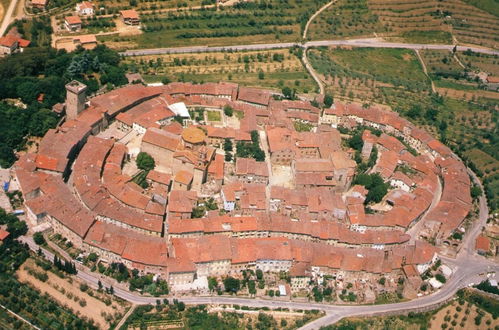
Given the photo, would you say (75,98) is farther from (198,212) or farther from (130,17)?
(130,17)

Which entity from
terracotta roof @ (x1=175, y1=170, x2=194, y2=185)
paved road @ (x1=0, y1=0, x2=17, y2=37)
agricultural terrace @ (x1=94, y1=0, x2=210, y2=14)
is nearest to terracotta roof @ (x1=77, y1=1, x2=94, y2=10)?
agricultural terrace @ (x1=94, y1=0, x2=210, y2=14)

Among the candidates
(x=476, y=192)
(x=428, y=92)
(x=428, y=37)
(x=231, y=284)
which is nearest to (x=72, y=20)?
(x=231, y=284)

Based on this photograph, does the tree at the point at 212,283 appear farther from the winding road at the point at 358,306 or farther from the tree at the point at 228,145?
the tree at the point at 228,145

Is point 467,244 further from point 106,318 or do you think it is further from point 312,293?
point 106,318

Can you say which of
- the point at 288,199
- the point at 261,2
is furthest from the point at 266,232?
the point at 261,2

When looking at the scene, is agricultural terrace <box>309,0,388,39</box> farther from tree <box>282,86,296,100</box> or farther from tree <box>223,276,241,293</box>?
tree <box>223,276,241,293</box>

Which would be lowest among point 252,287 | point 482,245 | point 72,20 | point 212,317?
point 482,245

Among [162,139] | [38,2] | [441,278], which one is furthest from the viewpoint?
[38,2]
